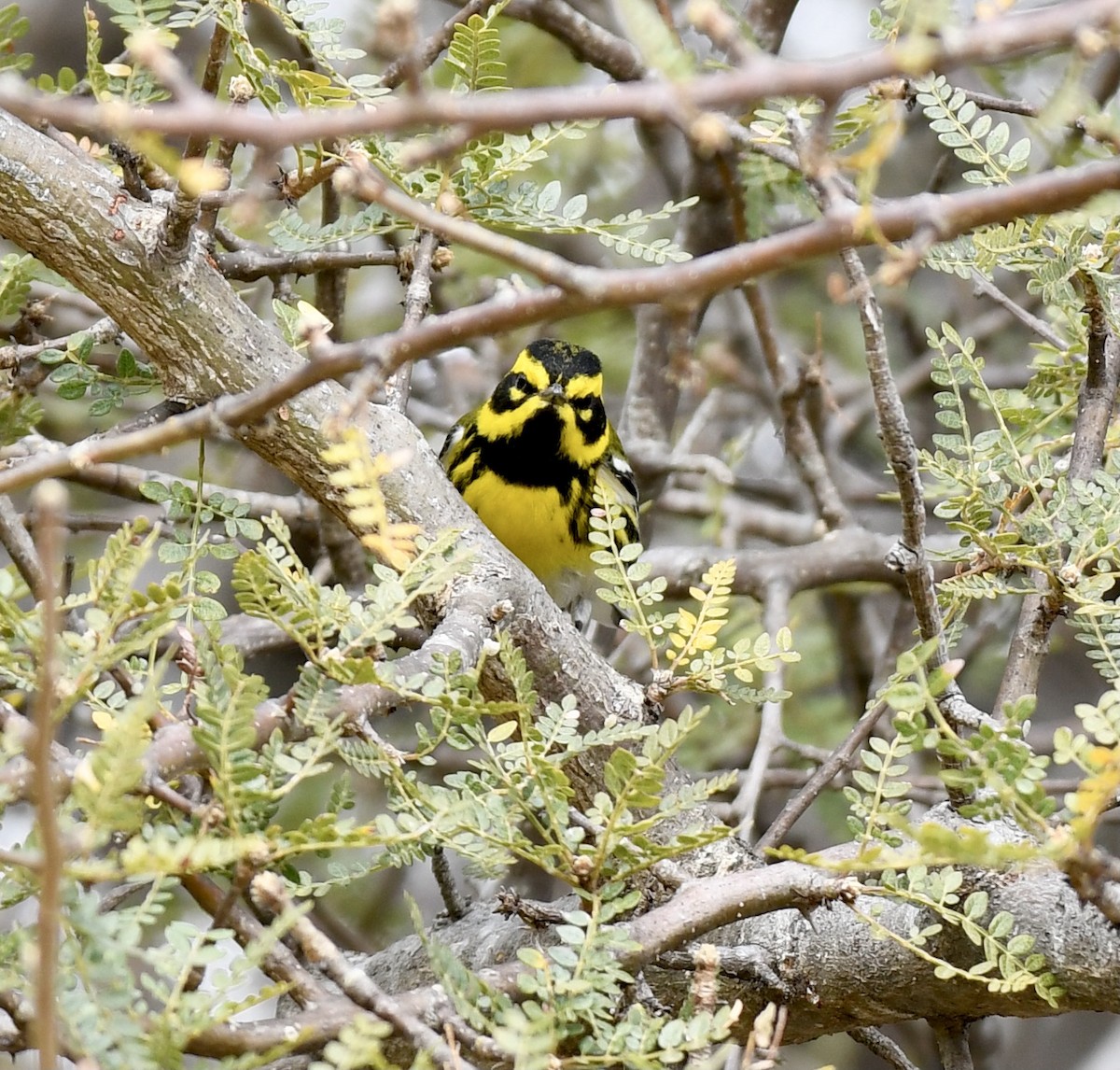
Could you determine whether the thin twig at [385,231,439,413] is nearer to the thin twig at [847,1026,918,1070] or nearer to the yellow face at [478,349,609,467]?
the thin twig at [847,1026,918,1070]

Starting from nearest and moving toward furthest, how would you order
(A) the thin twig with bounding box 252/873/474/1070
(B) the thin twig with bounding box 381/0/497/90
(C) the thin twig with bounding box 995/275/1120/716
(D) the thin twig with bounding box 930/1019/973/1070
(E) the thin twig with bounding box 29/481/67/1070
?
1. (E) the thin twig with bounding box 29/481/67/1070
2. (A) the thin twig with bounding box 252/873/474/1070
3. (D) the thin twig with bounding box 930/1019/973/1070
4. (C) the thin twig with bounding box 995/275/1120/716
5. (B) the thin twig with bounding box 381/0/497/90

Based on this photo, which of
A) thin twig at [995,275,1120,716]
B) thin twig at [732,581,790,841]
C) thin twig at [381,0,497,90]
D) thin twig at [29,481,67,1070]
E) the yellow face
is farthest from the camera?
the yellow face

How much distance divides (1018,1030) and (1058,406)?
3589 mm

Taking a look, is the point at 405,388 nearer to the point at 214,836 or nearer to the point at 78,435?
the point at 214,836

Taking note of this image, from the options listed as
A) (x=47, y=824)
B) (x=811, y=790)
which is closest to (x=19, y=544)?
(x=811, y=790)

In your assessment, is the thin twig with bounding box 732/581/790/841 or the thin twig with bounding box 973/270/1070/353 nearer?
the thin twig with bounding box 973/270/1070/353

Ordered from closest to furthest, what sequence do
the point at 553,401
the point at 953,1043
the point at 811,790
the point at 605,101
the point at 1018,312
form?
the point at 605,101 → the point at 953,1043 → the point at 811,790 → the point at 1018,312 → the point at 553,401

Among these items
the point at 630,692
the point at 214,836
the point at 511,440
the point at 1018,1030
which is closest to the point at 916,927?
the point at 630,692

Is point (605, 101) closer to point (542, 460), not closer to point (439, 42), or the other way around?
point (439, 42)

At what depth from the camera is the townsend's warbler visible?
3.86 metres

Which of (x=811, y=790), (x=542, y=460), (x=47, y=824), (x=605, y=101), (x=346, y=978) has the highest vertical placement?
(x=542, y=460)

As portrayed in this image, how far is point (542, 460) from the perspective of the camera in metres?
3.88

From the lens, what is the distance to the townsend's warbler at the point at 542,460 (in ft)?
12.7

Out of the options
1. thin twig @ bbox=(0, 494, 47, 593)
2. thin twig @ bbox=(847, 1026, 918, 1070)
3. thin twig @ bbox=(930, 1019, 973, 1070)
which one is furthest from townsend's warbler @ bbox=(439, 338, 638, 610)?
thin twig @ bbox=(930, 1019, 973, 1070)
